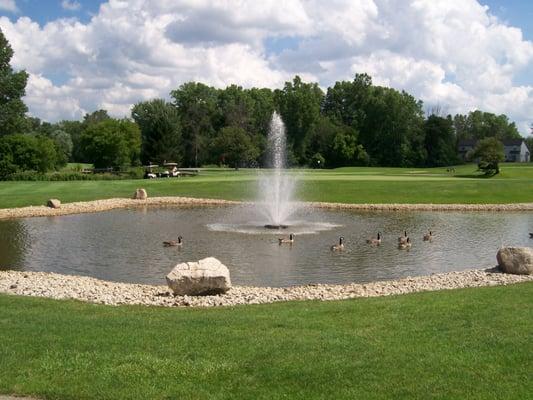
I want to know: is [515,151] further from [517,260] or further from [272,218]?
[517,260]

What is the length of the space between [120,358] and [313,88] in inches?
5239

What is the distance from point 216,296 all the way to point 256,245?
10437 millimetres

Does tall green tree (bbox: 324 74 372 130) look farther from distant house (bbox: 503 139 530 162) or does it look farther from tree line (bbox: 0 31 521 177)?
distant house (bbox: 503 139 530 162)

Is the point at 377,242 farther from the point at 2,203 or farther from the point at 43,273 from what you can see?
the point at 2,203

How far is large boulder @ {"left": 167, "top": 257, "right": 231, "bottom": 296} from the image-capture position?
1499 cm

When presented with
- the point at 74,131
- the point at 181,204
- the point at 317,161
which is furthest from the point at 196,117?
the point at 181,204

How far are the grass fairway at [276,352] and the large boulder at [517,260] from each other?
19.5 ft

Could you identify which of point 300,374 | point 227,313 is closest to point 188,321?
point 227,313

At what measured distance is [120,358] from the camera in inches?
355

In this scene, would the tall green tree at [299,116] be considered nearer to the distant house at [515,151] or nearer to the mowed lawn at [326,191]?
the distant house at [515,151]

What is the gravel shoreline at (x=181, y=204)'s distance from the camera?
1504 inches

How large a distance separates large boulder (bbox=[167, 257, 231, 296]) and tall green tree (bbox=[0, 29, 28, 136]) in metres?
60.4

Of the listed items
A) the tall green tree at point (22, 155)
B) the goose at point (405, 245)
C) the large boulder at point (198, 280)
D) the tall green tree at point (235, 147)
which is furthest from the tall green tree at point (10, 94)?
the large boulder at point (198, 280)

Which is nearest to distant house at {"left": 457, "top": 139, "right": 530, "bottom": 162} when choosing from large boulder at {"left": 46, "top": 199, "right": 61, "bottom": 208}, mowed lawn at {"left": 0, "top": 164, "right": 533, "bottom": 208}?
mowed lawn at {"left": 0, "top": 164, "right": 533, "bottom": 208}
